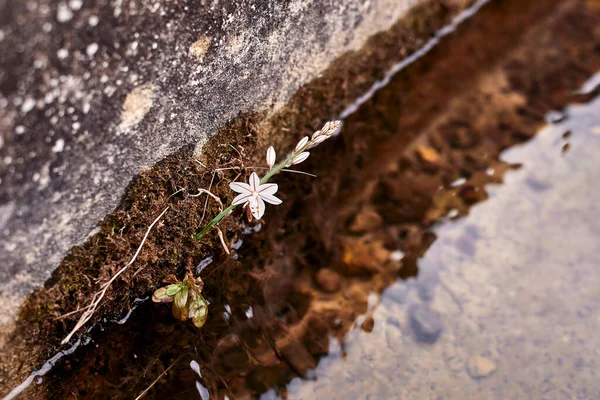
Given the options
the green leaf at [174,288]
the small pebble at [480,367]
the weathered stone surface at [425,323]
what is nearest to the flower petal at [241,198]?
the green leaf at [174,288]

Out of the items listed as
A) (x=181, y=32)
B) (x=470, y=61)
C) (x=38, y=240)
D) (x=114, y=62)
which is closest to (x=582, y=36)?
(x=470, y=61)

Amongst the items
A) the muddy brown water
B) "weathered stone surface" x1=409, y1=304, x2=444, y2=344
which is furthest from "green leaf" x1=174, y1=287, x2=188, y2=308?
"weathered stone surface" x1=409, y1=304, x2=444, y2=344

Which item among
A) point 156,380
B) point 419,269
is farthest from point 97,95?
point 419,269

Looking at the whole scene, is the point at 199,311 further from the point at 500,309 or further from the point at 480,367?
the point at 500,309

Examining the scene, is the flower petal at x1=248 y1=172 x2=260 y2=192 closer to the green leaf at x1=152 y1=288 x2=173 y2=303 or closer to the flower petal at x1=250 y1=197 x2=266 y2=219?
the flower petal at x1=250 y1=197 x2=266 y2=219

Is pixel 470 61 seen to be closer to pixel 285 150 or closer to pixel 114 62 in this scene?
pixel 285 150

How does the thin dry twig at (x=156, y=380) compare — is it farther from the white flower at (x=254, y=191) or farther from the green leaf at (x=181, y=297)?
the white flower at (x=254, y=191)
